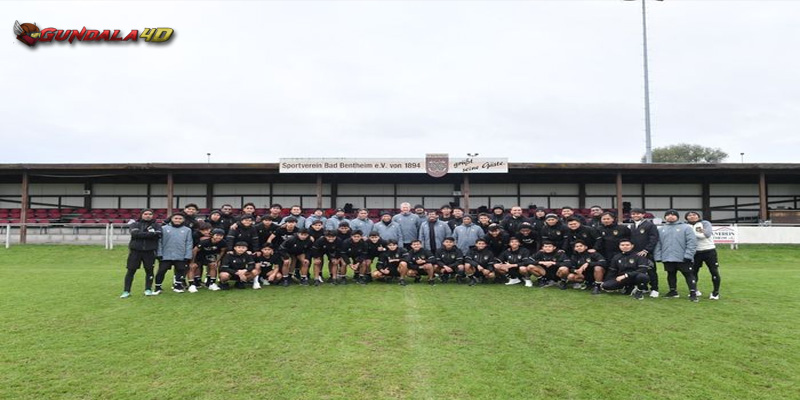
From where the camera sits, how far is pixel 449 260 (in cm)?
880

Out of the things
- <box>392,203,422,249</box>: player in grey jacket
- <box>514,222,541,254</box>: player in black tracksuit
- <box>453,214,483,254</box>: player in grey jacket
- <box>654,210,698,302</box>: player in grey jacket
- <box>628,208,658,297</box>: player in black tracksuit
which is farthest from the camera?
<box>392,203,422,249</box>: player in grey jacket

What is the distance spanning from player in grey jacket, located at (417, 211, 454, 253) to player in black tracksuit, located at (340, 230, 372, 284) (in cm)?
129

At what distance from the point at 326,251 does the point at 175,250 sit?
8.73 ft

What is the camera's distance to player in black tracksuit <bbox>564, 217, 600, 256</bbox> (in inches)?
327

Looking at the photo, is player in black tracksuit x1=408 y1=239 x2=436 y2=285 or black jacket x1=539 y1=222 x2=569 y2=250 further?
player in black tracksuit x1=408 y1=239 x2=436 y2=285

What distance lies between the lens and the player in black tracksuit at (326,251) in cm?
864

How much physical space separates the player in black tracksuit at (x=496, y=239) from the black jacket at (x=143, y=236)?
6.05m

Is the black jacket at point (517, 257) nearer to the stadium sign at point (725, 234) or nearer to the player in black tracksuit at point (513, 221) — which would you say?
the player in black tracksuit at point (513, 221)

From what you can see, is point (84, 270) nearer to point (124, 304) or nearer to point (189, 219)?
point (189, 219)

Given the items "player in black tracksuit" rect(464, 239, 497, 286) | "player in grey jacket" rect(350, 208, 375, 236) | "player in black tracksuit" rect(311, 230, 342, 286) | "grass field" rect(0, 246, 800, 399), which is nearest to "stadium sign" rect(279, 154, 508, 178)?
"player in grey jacket" rect(350, 208, 375, 236)

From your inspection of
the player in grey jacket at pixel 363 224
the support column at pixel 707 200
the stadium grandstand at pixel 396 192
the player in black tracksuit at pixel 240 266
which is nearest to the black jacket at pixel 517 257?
the player in grey jacket at pixel 363 224

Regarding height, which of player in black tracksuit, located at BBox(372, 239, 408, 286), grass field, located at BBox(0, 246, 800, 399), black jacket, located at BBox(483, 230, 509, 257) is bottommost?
grass field, located at BBox(0, 246, 800, 399)

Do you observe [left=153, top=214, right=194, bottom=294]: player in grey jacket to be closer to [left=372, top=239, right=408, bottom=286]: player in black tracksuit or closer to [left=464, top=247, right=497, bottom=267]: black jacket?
[left=372, top=239, right=408, bottom=286]: player in black tracksuit

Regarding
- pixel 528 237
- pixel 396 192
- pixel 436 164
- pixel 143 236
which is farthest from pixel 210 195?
pixel 528 237
